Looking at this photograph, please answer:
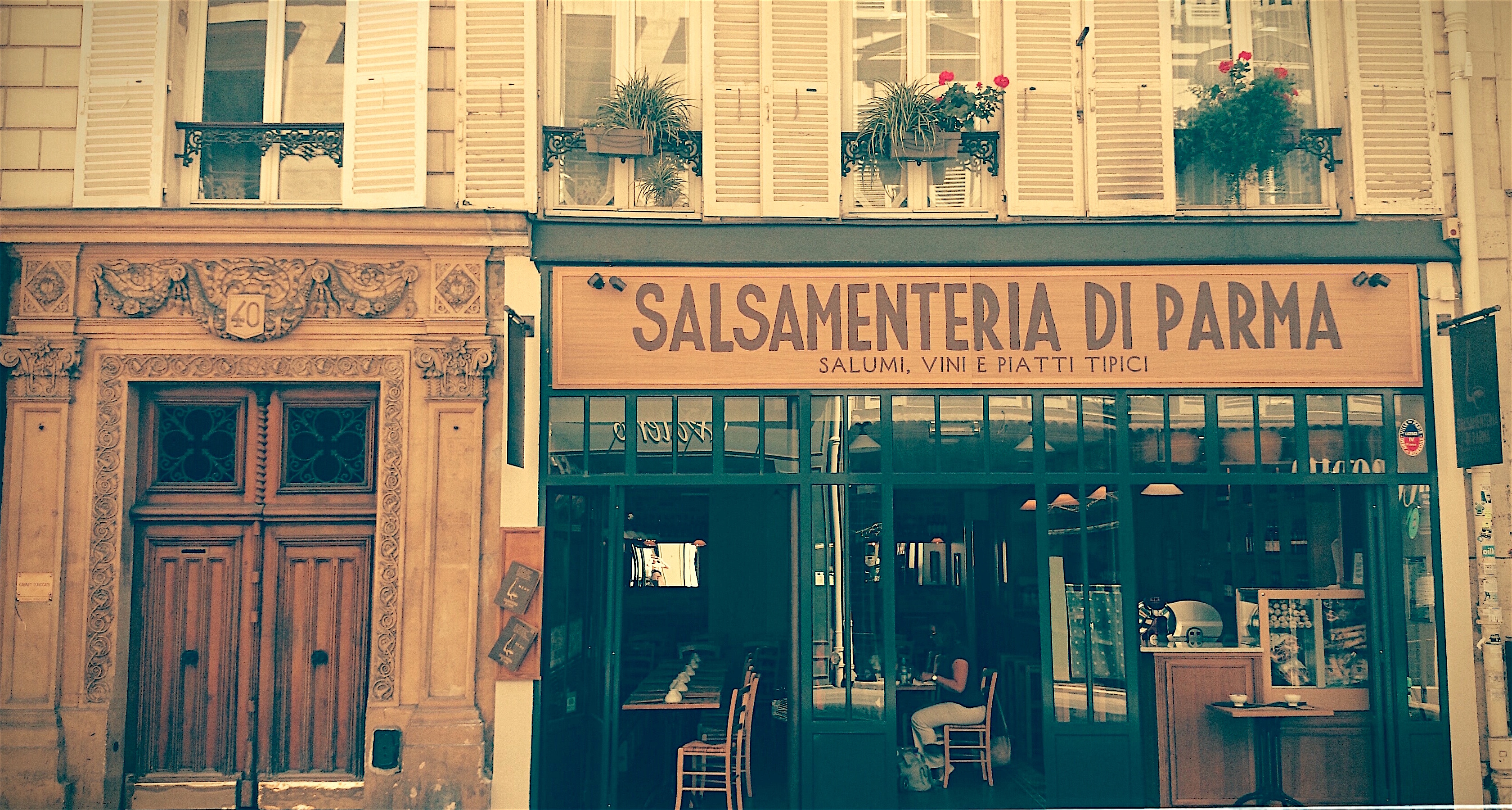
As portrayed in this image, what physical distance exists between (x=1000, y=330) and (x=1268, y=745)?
3773 millimetres

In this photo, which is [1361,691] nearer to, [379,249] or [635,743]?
[635,743]

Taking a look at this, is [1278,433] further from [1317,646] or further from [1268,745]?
[1268,745]

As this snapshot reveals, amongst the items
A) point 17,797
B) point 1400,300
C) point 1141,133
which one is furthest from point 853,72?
point 17,797

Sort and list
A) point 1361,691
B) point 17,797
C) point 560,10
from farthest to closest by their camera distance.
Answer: point 560,10 → point 1361,691 → point 17,797

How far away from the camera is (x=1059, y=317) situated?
814 centimetres

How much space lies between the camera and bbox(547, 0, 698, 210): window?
832cm

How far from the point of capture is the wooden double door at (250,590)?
310 inches

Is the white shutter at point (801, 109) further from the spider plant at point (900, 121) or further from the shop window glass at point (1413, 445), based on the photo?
the shop window glass at point (1413, 445)

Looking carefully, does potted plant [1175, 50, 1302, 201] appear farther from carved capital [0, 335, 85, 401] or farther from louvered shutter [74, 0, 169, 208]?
carved capital [0, 335, 85, 401]

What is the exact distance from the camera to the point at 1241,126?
809 centimetres

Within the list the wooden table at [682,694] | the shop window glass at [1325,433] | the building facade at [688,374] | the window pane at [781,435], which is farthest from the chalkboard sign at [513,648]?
the shop window glass at [1325,433]

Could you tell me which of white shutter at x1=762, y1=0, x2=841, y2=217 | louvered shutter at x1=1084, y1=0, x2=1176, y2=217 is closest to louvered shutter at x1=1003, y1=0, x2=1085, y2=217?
louvered shutter at x1=1084, y1=0, x2=1176, y2=217

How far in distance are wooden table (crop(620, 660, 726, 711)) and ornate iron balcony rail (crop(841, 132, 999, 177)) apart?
14.3 feet

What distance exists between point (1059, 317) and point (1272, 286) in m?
1.68
